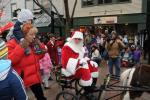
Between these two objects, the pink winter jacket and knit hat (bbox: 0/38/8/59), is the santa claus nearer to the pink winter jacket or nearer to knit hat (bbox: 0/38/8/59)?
the pink winter jacket

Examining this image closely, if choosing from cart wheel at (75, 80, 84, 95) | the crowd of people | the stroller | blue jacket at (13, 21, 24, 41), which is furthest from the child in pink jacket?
the stroller

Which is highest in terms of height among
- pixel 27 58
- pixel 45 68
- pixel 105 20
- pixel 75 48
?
pixel 27 58

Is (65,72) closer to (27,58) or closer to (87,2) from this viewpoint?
(27,58)

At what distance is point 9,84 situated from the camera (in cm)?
333

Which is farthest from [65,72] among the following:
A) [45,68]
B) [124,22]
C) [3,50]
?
[124,22]

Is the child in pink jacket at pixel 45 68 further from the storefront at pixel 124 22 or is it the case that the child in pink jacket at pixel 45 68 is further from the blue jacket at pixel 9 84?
the storefront at pixel 124 22

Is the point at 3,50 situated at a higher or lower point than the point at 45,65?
higher

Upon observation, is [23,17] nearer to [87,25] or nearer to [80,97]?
[80,97]

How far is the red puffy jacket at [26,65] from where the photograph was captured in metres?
5.55

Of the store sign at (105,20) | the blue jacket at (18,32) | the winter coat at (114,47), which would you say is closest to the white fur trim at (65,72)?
the blue jacket at (18,32)

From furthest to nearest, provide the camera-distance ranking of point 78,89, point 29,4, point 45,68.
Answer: point 29,4, point 45,68, point 78,89

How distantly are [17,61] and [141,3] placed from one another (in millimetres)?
23882

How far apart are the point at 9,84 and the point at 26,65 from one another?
8.44 feet

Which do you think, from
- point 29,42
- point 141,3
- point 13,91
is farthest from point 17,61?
point 141,3
